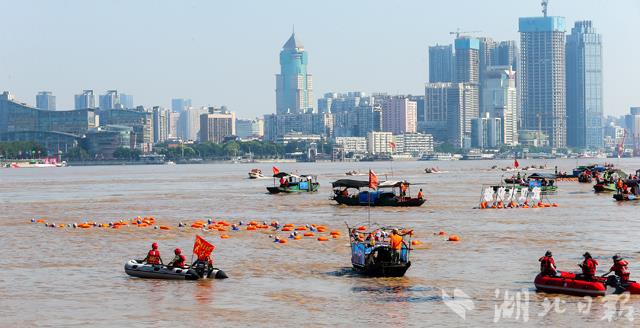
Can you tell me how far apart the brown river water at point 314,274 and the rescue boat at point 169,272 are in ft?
1.49

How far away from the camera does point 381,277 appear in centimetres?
5250

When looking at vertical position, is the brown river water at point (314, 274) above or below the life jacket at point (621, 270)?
below

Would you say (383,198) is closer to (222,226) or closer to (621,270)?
(222,226)

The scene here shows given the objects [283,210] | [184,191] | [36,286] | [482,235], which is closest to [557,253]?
[482,235]

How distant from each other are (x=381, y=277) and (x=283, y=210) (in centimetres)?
5153

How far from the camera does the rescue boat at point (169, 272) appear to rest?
5250 centimetres

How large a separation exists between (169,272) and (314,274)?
6.79 metres

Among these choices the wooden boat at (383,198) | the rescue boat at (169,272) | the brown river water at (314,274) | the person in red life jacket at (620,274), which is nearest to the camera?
the brown river water at (314,274)

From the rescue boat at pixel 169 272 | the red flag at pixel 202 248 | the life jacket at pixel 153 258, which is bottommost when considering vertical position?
the rescue boat at pixel 169 272

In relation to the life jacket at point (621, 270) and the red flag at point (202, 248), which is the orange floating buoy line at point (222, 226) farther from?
the life jacket at point (621, 270)

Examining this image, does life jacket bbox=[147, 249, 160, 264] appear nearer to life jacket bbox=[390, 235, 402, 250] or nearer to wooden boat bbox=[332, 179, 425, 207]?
life jacket bbox=[390, 235, 402, 250]

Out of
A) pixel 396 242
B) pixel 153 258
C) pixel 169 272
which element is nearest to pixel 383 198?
pixel 153 258

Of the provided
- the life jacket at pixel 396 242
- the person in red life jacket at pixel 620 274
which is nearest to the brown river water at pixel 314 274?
the person in red life jacket at pixel 620 274

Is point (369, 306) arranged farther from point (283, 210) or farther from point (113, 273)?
point (283, 210)
